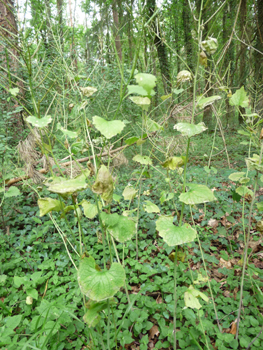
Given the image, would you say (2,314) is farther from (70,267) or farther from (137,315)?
(137,315)

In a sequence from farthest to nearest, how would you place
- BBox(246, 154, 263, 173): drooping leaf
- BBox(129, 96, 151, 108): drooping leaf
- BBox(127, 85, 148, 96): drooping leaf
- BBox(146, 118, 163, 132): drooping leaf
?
BBox(146, 118, 163, 132): drooping leaf → BBox(246, 154, 263, 173): drooping leaf → BBox(129, 96, 151, 108): drooping leaf → BBox(127, 85, 148, 96): drooping leaf

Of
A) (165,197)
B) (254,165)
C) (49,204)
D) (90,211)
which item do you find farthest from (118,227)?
(254,165)

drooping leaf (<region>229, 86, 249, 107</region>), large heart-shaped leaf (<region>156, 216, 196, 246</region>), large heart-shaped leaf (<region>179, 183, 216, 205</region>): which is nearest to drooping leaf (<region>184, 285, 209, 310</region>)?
large heart-shaped leaf (<region>156, 216, 196, 246</region>)

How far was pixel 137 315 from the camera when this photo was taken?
1.39m

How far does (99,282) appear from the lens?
74 centimetres

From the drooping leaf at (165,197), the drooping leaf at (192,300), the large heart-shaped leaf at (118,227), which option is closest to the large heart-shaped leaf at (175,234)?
the large heart-shaped leaf at (118,227)

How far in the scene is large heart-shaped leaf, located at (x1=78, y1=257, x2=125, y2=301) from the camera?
0.71m

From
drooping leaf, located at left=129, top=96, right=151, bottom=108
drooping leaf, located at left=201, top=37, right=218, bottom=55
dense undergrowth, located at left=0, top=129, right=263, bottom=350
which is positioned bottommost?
dense undergrowth, located at left=0, top=129, right=263, bottom=350

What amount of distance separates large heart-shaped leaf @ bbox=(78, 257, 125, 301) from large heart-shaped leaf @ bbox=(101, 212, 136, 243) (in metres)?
0.12

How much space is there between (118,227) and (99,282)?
0.22 meters

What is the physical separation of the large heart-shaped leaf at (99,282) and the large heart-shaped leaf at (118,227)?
12 centimetres

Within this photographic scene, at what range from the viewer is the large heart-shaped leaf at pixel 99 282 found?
0.71 m

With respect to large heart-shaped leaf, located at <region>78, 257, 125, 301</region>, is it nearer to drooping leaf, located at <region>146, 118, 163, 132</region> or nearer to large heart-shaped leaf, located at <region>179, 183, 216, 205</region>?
large heart-shaped leaf, located at <region>179, 183, 216, 205</region>

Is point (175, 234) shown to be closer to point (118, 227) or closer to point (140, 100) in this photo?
point (118, 227)
